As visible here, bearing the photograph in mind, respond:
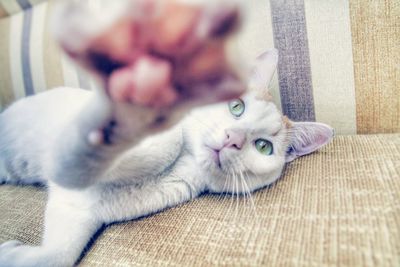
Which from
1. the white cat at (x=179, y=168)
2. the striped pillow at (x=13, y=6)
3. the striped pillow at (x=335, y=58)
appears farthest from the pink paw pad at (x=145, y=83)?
the striped pillow at (x=13, y=6)

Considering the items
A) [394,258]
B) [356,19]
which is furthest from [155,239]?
[356,19]

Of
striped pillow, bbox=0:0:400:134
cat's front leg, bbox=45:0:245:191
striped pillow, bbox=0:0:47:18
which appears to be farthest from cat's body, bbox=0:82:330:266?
striped pillow, bbox=0:0:47:18

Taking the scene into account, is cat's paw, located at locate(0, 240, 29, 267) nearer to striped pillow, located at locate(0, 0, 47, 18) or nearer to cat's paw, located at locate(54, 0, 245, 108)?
cat's paw, located at locate(54, 0, 245, 108)

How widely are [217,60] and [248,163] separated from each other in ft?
1.84

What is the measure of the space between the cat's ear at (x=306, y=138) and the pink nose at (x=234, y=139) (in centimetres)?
24

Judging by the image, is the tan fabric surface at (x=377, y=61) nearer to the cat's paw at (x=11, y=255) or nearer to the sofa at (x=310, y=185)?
the sofa at (x=310, y=185)

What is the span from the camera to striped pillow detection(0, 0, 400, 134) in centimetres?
102

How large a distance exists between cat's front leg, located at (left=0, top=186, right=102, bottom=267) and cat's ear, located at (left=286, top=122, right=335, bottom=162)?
1.84 feet

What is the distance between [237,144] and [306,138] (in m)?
0.27

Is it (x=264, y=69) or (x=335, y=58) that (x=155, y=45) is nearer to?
(x=264, y=69)

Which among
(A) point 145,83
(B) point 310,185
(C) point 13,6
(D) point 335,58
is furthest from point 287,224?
(C) point 13,6

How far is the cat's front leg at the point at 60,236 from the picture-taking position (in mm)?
728

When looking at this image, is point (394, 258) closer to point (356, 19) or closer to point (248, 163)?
point (248, 163)

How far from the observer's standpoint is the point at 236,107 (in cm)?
92
